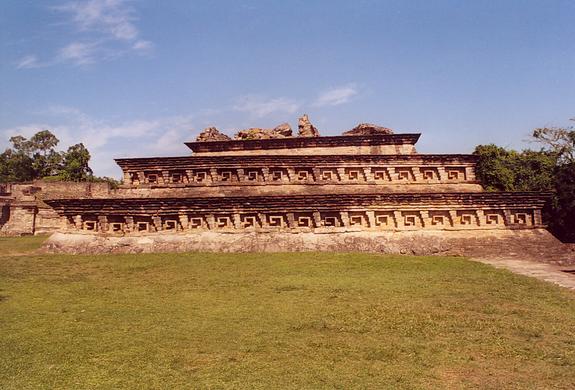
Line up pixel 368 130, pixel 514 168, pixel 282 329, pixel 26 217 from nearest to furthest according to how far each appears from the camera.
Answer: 1. pixel 282 329
2. pixel 368 130
3. pixel 26 217
4. pixel 514 168

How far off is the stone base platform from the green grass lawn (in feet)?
9.57

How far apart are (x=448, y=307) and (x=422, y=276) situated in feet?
10.1

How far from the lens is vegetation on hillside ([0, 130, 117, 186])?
4603cm

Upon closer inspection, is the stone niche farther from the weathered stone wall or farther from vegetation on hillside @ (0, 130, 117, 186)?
vegetation on hillside @ (0, 130, 117, 186)

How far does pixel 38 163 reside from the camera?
155 ft

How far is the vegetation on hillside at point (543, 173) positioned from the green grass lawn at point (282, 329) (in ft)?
43.1

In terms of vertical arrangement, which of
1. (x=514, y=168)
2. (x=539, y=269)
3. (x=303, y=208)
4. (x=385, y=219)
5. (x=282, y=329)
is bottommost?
(x=282, y=329)

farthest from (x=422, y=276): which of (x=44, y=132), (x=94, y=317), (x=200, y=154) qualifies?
(x=44, y=132)

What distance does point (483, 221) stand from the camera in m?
15.0

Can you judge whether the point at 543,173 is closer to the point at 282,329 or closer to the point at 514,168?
the point at 514,168

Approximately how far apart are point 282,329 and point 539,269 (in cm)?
906

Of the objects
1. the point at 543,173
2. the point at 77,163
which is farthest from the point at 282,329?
the point at 77,163

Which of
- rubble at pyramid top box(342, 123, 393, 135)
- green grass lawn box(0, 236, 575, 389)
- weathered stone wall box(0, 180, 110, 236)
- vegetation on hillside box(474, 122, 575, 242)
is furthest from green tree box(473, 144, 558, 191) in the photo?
weathered stone wall box(0, 180, 110, 236)

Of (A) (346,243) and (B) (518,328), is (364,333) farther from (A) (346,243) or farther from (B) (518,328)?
(A) (346,243)
